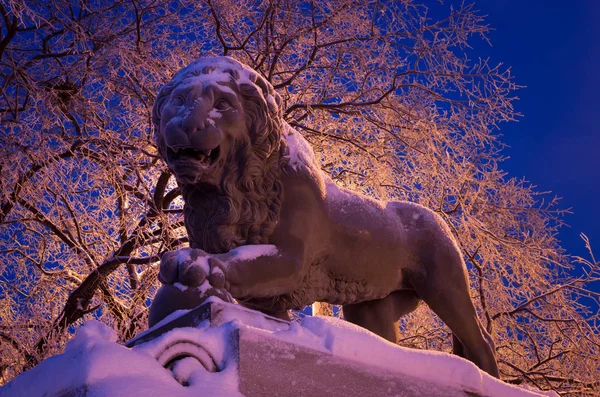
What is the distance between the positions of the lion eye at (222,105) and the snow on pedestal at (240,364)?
904 mm

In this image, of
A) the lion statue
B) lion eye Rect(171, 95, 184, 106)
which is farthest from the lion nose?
lion eye Rect(171, 95, 184, 106)

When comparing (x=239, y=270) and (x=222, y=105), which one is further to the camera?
(x=222, y=105)

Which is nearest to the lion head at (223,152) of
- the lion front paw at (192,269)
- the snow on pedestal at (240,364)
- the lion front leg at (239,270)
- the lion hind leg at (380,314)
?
the lion front leg at (239,270)

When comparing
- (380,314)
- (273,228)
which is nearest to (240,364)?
(273,228)

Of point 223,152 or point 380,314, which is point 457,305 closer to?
point 380,314

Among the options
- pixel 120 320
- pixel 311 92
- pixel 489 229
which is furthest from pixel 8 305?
pixel 489 229

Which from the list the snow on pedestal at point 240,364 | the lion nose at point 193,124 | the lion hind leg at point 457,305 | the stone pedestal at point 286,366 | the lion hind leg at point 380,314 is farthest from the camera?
the lion hind leg at point 380,314

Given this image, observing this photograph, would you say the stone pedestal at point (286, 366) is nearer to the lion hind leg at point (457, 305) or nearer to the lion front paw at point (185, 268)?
the lion front paw at point (185, 268)

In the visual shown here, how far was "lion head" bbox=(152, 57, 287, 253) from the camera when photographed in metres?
3.16

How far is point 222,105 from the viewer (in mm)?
3270

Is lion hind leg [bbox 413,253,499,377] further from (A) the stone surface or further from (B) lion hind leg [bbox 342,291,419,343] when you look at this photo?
(A) the stone surface

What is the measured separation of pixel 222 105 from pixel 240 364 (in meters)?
1.22

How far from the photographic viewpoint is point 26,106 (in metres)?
7.25

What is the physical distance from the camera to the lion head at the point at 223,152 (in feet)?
10.4
